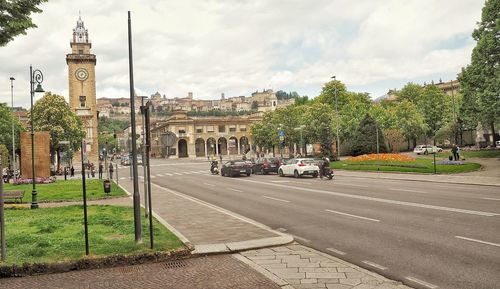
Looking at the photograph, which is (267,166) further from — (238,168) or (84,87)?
(84,87)

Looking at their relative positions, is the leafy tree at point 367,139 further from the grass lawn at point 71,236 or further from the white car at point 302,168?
the grass lawn at point 71,236

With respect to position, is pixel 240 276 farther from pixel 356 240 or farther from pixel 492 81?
pixel 492 81

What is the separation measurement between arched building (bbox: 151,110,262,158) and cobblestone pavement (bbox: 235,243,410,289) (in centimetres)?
9854

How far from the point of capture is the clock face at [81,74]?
93.2 meters

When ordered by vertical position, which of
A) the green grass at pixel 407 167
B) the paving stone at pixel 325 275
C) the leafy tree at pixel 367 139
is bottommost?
the paving stone at pixel 325 275

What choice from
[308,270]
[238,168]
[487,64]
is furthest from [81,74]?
[308,270]

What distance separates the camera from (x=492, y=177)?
84.1ft

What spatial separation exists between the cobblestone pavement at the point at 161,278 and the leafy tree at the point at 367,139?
43871mm

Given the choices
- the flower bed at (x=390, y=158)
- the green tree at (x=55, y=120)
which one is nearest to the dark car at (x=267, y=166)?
the flower bed at (x=390, y=158)

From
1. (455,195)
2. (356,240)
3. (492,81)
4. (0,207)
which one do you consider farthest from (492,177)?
(0,207)

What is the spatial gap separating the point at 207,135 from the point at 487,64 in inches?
3380

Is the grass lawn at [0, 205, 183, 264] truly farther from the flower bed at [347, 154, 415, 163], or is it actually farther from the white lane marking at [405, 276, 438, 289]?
the flower bed at [347, 154, 415, 163]

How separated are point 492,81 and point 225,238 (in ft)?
103

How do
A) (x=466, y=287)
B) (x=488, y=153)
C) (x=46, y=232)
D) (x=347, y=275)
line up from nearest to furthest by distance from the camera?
(x=466, y=287), (x=347, y=275), (x=46, y=232), (x=488, y=153)
